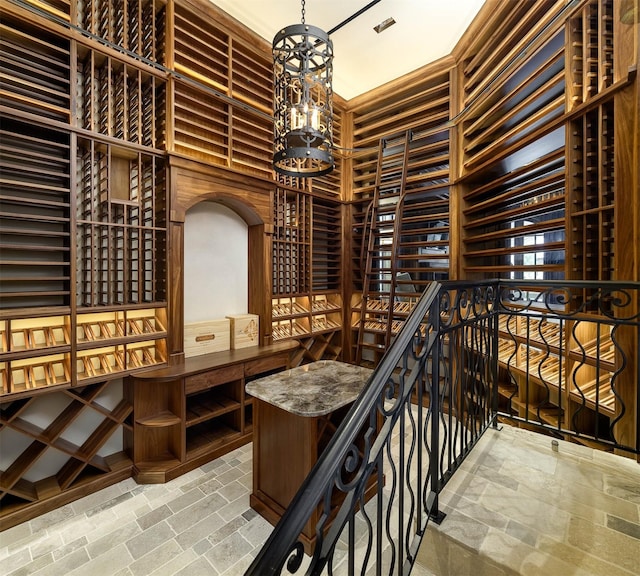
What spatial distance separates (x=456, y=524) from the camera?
1288 mm

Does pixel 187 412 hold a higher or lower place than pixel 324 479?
lower

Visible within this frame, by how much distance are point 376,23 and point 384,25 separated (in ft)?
0.25

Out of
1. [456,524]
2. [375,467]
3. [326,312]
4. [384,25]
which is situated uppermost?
[384,25]

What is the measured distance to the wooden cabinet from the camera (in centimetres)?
246

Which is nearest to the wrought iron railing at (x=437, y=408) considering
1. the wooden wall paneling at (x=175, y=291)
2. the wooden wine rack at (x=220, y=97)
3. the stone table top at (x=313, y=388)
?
the stone table top at (x=313, y=388)

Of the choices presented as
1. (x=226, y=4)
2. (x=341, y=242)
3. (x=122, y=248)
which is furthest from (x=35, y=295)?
(x=341, y=242)

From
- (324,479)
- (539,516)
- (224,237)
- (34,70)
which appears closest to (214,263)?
(224,237)

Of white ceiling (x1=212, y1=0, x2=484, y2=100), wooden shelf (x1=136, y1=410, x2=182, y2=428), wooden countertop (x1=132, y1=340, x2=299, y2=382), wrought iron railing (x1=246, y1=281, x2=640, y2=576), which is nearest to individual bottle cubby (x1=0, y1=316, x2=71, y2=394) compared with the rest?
wooden countertop (x1=132, y1=340, x2=299, y2=382)

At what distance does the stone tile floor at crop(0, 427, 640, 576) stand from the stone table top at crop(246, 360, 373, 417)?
0.66 metres

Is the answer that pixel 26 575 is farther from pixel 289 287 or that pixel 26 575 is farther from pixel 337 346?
pixel 337 346

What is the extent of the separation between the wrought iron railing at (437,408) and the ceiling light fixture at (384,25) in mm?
2585

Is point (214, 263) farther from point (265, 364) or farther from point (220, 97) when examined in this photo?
point (220, 97)

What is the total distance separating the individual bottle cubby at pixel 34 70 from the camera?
2.00m

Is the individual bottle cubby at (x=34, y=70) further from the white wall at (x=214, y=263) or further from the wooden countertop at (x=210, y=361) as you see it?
the wooden countertop at (x=210, y=361)
